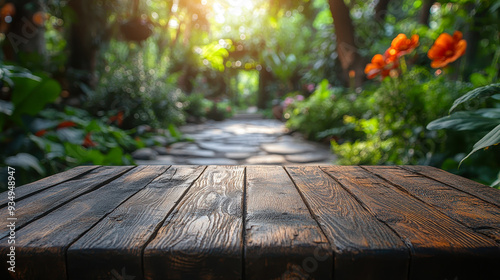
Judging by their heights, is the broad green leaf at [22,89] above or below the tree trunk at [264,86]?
below

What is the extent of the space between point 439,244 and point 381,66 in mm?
2006

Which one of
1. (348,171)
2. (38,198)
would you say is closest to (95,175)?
(38,198)

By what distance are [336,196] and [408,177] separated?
45 cm

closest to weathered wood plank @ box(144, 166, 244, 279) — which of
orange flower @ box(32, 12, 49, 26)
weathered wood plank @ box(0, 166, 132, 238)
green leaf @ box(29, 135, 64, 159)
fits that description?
weathered wood plank @ box(0, 166, 132, 238)

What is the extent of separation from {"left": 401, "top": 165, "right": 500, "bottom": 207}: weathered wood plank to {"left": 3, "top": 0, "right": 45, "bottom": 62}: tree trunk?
4.91 m

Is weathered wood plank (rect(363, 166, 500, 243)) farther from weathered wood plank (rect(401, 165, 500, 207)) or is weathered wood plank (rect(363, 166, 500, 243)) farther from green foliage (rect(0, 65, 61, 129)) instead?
green foliage (rect(0, 65, 61, 129))

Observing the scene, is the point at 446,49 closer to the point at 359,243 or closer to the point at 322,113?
the point at 359,243

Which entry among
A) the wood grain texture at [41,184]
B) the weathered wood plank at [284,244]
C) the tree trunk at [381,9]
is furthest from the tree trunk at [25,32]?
the tree trunk at [381,9]

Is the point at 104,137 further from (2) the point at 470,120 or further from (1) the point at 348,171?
(2) the point at 470,120

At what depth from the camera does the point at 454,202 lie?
835 mm

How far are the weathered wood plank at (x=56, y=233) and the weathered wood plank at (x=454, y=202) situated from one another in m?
0.91

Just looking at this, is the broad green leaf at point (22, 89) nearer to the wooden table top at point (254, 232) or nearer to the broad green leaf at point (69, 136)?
the broad green leaf at point (69, 136)

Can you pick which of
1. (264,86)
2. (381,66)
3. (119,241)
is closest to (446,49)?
(381,66)

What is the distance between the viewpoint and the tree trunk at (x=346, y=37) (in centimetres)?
435
